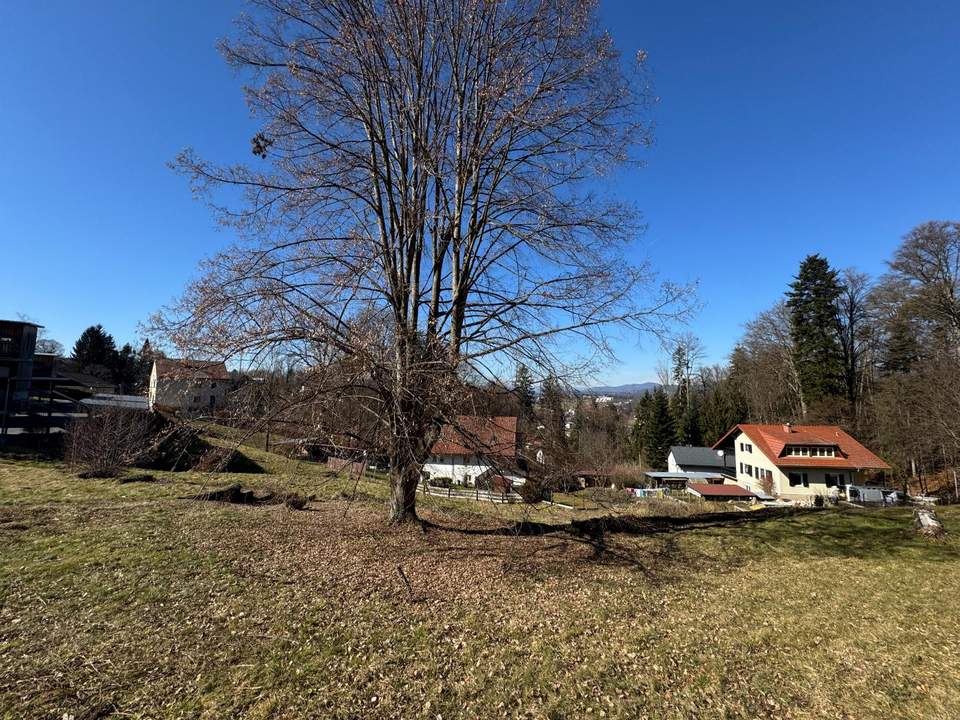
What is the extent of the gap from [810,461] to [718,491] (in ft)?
20.2

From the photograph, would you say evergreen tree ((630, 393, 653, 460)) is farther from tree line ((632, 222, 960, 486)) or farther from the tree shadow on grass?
the tree shadow on grass

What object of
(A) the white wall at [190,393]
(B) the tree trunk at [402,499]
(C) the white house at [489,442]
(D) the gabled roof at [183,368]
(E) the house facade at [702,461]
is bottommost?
(E) the house facade at [702,461]

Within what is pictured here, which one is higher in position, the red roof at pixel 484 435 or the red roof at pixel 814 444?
the red roof at pixel 484 435

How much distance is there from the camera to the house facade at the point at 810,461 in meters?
29.0

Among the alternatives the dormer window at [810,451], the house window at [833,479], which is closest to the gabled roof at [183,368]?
the dormer window at [810,451]

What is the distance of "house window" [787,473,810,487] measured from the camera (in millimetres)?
30344

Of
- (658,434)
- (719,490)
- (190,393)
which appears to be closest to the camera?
(190,393)

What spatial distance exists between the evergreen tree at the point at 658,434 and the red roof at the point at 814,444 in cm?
1670

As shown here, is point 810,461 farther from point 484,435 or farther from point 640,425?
point 484,435

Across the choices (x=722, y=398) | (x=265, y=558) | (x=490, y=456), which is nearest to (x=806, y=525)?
(x=490, y=456)

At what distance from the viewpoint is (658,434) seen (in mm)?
49531

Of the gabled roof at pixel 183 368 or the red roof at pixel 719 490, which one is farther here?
the red roof at pixel 719 490

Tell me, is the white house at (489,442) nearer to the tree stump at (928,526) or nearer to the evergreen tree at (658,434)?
the tree stump at (928,526)

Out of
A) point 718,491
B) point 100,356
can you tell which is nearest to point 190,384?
point 718,491
